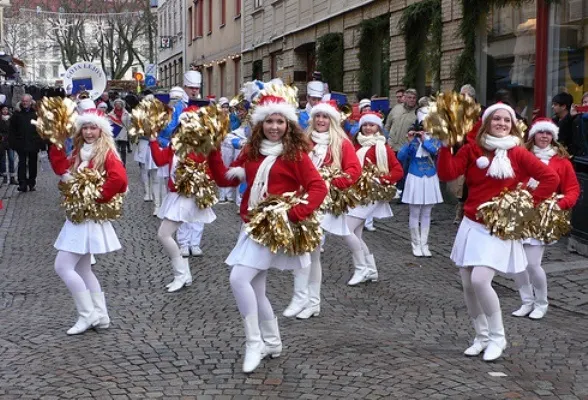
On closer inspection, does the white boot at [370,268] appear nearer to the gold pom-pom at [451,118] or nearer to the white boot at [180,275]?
the white boot at [180,275]

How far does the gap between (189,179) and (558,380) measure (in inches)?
160

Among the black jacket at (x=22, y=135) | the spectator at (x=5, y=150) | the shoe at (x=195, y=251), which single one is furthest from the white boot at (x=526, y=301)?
the spectator at (x=5, y=150)

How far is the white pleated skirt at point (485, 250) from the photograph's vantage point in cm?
595

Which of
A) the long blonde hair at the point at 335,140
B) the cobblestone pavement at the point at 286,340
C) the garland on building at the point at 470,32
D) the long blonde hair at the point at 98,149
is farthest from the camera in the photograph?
the garland on building at the point at 470,32

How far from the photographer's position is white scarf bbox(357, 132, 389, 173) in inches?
360

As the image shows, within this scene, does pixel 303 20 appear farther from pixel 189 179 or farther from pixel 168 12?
pixel 168 12

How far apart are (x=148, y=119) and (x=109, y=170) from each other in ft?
6.10

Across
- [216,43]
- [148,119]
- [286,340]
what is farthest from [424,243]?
[216,43]

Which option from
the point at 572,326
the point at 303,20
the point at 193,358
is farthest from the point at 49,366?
the point at 303,20

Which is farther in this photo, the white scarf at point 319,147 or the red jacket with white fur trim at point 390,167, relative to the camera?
the red jacket with white fur trim at point 390,167

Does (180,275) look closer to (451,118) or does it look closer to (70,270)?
(70,270)

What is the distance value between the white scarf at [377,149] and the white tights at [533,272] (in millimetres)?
2113

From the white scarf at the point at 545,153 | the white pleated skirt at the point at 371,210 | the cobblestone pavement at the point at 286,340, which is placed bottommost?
the cobblestone pavement at the point at 286,340

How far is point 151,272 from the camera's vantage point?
953cm
